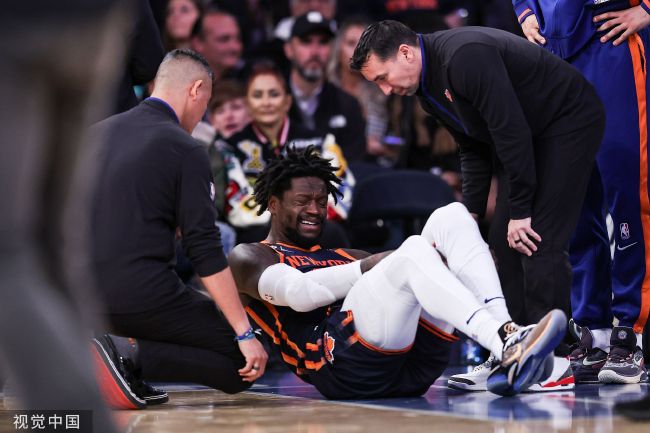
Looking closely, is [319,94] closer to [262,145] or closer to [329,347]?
[262,145]

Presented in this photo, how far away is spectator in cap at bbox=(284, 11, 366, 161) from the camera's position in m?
6.49

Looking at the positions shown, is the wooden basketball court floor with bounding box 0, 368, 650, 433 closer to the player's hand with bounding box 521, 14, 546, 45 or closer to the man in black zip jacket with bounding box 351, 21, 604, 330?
the man in black zip jacket with bounding box 351, 21, 604, 330

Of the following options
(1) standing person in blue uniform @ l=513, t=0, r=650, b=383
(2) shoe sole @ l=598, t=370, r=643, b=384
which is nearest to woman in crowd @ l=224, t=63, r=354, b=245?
(1) standing person in blue uniform @ l=513, t=0, r=650, b=383

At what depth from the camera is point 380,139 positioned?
712 cm

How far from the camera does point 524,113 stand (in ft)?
12.0

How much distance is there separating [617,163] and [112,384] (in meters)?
2.16

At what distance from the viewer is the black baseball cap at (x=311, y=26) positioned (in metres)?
6.70

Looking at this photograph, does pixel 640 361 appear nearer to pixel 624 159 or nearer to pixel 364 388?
pixel 624 159

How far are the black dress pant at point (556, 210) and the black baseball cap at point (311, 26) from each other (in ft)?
10.7

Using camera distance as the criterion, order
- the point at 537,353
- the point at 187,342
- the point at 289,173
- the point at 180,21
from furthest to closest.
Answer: the point at 180,21, the point at 289,173, the point at 187,342, the point at 537,353

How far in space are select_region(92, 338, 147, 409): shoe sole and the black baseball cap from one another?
4029 millimetres

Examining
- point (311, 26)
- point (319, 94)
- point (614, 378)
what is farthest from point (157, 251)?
point (311, 26)

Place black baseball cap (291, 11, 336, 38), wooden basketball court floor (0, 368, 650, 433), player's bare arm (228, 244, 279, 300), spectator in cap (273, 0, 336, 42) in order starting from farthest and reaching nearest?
spectator in cap (273, 0, 336, 42) → black baseball cap (291, 11, 336, 38) → player's bare arm (228, 244, 279, 300) → wooden basketball court floor (0, 368, 650, 433)

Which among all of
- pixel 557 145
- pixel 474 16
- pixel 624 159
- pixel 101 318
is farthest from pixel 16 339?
pixel 474 16
